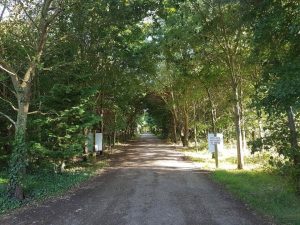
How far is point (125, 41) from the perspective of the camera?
20.7m

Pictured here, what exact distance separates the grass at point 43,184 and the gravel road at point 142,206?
619mm

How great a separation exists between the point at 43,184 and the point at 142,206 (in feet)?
16.9

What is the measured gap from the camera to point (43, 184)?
Result: 44.7 ft

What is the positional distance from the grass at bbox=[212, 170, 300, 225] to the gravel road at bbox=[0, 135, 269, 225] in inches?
17.6

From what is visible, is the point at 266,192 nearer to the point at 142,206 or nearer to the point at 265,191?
the point at 265,191

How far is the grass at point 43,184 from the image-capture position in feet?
36.1

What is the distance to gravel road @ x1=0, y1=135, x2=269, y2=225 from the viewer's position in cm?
868

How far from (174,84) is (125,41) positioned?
1519cm

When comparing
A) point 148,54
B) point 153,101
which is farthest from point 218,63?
point 153,101

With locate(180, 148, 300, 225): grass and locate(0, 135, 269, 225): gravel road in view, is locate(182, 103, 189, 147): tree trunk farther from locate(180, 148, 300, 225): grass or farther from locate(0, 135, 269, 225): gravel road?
locate(0, 135, 269, 225): gravel road

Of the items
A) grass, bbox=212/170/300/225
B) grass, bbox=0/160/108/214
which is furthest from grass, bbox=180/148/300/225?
grass, bbox=0/160/108/214

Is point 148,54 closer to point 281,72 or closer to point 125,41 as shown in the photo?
point 125,41

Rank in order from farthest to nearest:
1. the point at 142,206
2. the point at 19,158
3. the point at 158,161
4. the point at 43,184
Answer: the point at 158,161, the point at 43,184, the point at 19,158, the point at 142,206

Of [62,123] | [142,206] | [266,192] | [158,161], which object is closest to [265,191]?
[266,192]
